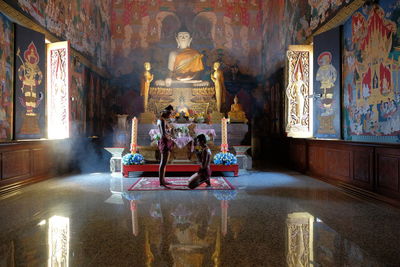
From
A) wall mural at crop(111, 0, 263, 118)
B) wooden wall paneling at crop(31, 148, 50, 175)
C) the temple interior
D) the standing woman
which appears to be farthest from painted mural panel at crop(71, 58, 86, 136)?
the standing woman

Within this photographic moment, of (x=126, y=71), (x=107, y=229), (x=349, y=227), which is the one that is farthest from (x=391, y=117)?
(x=126, y=71)

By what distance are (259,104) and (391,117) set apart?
30.0 ft

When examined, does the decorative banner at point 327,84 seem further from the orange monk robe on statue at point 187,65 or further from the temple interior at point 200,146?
the orange monk robe on statue at point 187,65

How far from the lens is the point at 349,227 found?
3.30m

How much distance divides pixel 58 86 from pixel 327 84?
700 cm

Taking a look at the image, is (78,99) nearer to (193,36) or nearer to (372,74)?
(193,36)

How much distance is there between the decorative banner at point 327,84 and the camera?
21.2 ft

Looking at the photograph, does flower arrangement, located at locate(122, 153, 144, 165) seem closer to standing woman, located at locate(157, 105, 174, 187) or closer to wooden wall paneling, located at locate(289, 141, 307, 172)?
standing woman, located at locate(157, 105, 174, 187)

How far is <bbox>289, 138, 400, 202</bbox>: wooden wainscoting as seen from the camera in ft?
15.0

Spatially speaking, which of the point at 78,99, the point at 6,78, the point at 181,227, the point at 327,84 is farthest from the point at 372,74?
the point at 78,99

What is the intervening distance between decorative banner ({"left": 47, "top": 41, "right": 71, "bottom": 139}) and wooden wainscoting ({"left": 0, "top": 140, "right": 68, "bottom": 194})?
515 mm

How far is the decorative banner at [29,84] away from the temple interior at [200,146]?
37mm

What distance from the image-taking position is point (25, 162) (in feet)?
20.9

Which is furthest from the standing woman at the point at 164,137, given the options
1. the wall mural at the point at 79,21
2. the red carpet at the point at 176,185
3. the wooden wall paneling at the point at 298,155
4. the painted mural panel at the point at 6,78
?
the wooden wall paneling at the point at 298,155
